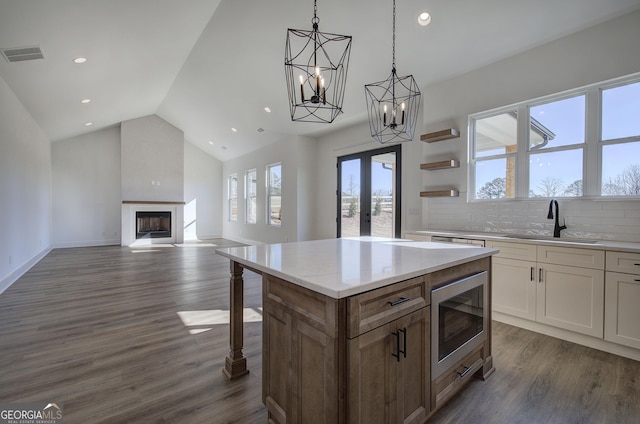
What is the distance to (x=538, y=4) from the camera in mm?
2850

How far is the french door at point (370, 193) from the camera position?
533 cm

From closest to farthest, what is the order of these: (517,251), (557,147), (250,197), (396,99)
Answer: (517,251) < (557,147) < (396,99) < (250,197)

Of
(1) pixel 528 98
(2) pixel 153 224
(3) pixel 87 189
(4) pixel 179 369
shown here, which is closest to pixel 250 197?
(2) pixel 153 224

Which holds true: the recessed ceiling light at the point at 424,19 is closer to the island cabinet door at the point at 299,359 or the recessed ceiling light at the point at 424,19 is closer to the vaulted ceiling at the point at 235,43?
the vaulted ceiling at the point at 235,43

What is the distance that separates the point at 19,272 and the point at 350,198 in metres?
5.99

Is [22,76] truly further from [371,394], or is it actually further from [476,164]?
[476,164]

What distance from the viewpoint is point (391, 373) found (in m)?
1.35

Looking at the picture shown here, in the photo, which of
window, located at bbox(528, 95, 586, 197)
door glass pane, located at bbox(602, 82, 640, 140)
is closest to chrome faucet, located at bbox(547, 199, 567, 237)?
window, located at bbox(528, 95, 586, 197)

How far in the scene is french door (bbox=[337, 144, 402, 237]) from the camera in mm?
5332

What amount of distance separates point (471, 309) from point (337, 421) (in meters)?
1.24

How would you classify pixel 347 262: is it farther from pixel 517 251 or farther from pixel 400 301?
Result: pixel 517 251

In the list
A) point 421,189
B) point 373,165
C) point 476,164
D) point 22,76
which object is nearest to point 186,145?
point 22,76

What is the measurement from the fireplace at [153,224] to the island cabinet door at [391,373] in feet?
31.1

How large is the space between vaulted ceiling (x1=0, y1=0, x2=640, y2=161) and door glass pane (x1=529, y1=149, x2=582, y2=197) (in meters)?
1.26
